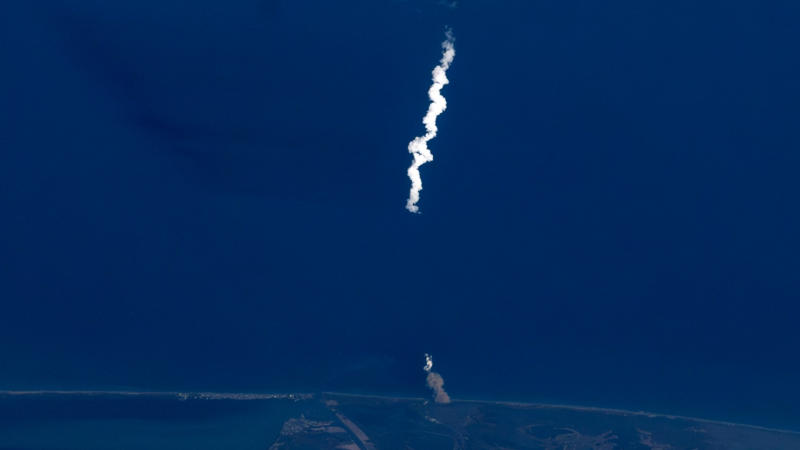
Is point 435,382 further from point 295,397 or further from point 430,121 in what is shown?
point 430,121

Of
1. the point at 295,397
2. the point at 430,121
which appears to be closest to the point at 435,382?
the point at 295,397

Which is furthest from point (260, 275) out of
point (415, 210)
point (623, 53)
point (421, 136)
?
point (623, 53)

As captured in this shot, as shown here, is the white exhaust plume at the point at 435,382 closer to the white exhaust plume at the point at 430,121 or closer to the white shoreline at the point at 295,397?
the white shoreline at the point at 295,397

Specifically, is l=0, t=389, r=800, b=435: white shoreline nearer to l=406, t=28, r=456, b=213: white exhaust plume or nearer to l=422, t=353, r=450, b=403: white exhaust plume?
l=422, t=353, r=450, b=403: white exhaust plume

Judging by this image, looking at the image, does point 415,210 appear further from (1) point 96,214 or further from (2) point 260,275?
(1) point 96,214

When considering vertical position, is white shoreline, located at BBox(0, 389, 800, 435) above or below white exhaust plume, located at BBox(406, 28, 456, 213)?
below
